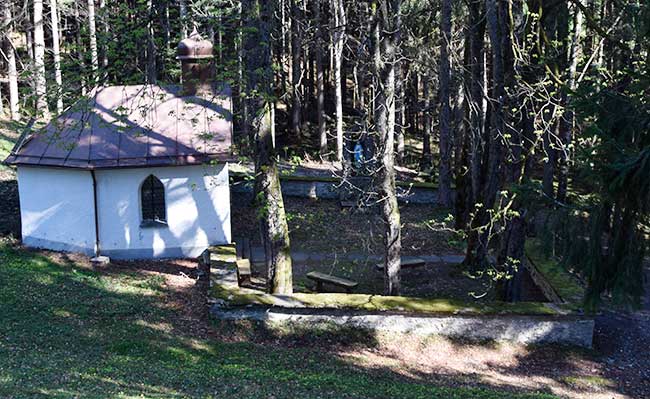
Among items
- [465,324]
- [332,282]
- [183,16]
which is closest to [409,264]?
[332,282]

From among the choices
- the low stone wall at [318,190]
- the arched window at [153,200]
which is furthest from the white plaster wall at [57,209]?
the low stone wall at [318,190]

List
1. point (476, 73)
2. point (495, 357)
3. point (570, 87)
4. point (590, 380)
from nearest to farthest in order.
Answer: point (590, 380) < point (495, 357) < point (570, 87) < point (476, 73)

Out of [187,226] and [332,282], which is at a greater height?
[187,226]

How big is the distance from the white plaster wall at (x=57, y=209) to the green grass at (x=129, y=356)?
5.76 ft

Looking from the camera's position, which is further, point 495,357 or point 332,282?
point 332,282

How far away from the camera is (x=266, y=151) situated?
14492 millimetres

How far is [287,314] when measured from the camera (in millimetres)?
13641

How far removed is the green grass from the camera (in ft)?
31.3

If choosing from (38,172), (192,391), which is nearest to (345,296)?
(192,391)

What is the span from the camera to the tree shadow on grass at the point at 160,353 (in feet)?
31.8

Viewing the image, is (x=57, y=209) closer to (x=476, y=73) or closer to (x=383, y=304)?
(x=383, y=304)

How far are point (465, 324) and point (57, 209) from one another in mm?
11142

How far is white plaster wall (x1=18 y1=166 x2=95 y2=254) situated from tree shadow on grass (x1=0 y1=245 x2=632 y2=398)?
1.97 meters

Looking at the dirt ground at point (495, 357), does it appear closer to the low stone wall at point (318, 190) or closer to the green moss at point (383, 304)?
the green moss at point (383, 304)
